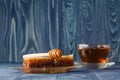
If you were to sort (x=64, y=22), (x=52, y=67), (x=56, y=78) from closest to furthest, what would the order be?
(x=56, y=78) < (x=52, y=67) < (x=64, y=22)

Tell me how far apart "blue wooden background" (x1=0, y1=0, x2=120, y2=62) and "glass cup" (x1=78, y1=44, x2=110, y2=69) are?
46cm

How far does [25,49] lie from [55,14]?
26cm

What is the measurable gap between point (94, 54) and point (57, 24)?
0.52 meters

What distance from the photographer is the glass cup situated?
1.36m

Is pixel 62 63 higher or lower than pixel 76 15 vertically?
lower

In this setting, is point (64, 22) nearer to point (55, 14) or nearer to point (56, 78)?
point (55, 14)

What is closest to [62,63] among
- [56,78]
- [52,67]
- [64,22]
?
[52,67]

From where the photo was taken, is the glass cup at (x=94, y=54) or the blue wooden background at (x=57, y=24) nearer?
the glass cup at (x=94, y=54)

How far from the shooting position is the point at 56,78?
3.40 ft

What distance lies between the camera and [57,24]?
6.01ft

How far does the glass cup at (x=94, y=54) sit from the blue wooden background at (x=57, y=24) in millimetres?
462

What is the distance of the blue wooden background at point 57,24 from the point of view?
1828mm

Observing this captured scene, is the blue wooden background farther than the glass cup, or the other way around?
the blue wooden background

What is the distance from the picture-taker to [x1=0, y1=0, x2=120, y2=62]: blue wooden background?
183cm
